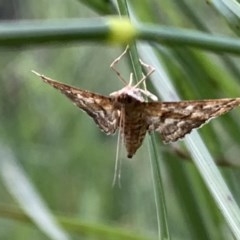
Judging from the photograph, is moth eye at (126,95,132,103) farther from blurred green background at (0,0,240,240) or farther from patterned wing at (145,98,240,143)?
blurred green background at (0,0,240,240)

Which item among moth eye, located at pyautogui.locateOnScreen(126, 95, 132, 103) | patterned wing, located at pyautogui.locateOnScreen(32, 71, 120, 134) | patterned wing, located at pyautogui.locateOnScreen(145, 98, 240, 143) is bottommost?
patterned wing, located at pyautogui.locateOnScreen(145, 98, 240, 143)

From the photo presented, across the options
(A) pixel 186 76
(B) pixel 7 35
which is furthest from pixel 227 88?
(B) pixel 7 35

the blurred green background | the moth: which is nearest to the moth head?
the moth

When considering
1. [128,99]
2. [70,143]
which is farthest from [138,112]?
[70,143]

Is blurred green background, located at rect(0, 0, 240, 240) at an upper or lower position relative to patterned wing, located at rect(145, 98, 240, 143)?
upper

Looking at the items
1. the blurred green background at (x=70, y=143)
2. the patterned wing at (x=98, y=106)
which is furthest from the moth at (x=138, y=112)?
the blurred green background at (x=70, y=143)

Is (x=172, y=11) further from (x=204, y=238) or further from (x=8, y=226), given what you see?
(x=8, y=226)

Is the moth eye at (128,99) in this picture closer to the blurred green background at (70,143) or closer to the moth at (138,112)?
the moth at (138,112)
